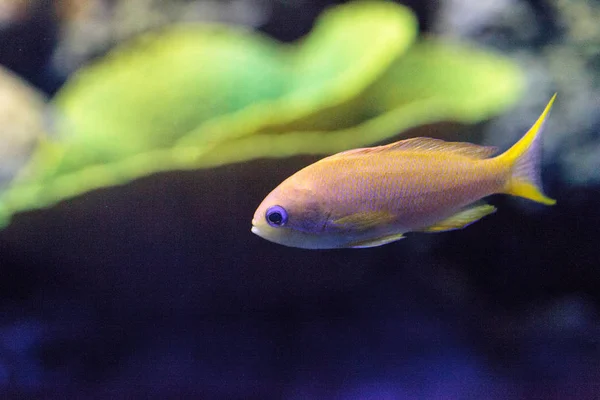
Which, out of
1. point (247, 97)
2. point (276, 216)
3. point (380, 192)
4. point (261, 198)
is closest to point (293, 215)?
point (276, 216)

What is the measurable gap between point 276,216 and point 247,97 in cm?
38

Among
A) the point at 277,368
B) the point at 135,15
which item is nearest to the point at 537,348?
the point at 277,368

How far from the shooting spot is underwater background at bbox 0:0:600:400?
3.32 ft

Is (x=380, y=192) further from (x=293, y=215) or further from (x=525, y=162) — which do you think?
(x=525, y=162)

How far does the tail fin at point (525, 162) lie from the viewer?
2.81ft

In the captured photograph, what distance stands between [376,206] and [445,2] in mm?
565

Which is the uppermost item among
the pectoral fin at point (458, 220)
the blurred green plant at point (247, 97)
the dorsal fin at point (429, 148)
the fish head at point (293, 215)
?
the blurred green plant at point (247, 97)

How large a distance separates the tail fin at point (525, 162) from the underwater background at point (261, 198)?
7.2 inches

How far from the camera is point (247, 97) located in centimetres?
105

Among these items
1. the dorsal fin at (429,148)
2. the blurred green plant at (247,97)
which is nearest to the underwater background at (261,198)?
the blurred green plant at (247,97)

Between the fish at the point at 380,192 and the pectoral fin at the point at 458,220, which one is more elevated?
the fish at the point at 380,192

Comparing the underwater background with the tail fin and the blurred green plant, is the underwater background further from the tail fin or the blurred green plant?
the tail fin

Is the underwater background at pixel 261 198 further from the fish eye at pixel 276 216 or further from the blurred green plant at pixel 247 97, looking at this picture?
the fish eye at pixel 276 216

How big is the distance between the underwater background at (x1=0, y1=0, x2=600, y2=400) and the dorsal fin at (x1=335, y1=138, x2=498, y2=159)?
5.6 inches
